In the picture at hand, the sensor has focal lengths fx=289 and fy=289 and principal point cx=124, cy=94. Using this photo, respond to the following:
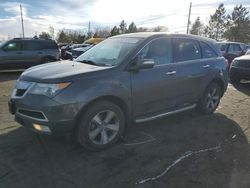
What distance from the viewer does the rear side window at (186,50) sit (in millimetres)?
5555

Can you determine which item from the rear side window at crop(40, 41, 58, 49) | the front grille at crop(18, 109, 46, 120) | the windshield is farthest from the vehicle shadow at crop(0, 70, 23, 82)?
the front grille at crop(18, 109, 46, 120)

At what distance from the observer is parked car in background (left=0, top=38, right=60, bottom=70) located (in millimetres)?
13961

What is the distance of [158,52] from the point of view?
17.1 ft

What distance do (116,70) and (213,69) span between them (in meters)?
2.77

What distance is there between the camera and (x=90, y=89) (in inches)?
163

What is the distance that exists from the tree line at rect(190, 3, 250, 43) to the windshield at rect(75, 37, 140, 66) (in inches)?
2309

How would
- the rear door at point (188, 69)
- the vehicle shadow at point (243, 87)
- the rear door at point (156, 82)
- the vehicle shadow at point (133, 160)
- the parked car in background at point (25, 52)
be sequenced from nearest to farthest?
1. the vehicle shadow at point (133, 160)
2. the rear door at point (156, 82)
3. the rear door at point (188, 69)
4. the vehicle shadow at point (243, 87)
5. the parked car in background at point (25, 52)

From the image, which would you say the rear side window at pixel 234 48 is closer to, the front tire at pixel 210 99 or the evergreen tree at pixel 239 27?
the front tire at pixel 210 99

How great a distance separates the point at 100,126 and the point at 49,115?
846 millimetres

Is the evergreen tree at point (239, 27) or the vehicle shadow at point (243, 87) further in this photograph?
the evergreen tree at point (239, 27)

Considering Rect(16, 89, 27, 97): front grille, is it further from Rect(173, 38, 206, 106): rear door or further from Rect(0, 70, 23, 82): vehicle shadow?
Rect(0, 70, 23, 82): vehicle shadow

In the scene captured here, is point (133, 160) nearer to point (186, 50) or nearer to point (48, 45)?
point (186, 50)

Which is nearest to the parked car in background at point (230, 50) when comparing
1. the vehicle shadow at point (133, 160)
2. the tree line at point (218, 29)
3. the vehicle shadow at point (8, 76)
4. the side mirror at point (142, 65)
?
the vehicle shadow at point (8, 76)

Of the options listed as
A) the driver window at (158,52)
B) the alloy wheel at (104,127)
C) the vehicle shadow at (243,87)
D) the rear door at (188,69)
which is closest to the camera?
the alloy wheel at (104,127)
